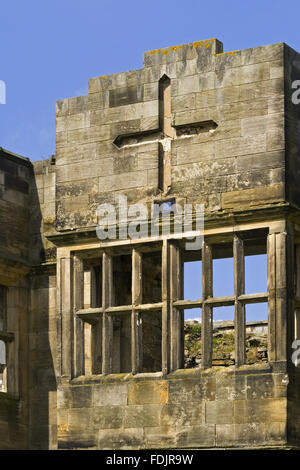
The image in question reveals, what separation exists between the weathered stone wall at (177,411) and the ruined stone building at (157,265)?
0.02 metres

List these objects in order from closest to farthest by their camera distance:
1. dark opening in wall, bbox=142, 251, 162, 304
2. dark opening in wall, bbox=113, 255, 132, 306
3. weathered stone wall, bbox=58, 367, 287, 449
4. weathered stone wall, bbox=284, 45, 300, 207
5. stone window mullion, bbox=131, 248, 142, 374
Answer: weathered stone wall, bbox=58, 367, 287, 449 < weathered stone wall, bbox=284, 45, 300, 207 < stone window mullion, bbox=131, 248, 142, 374 < dark opening in wall, bbox=142, 251, 162, 304 < dark opening in wall, bbox=113, 255, 132, 306

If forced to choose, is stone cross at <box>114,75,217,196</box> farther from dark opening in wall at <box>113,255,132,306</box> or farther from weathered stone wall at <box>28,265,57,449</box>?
weathered stone wall at <box>28,265,57,449</box>

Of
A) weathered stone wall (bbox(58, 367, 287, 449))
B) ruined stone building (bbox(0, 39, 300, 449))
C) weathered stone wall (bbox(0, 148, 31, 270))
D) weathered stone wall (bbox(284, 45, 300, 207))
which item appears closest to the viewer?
weathered stone wall (bbox(58, 367, 287, 449))

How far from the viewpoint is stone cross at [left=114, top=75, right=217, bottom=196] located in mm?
20094

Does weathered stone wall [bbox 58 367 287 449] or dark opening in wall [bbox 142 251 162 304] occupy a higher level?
dark opening in wall [bbox 142 251 162 304]

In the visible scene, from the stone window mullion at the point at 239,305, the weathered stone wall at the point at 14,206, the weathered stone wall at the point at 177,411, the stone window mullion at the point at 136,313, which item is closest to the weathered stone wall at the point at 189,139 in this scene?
the stone window mullion at the point at 239,305

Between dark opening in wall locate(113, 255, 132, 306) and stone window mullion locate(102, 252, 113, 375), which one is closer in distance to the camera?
stone window mullion locate(102, 252, 113, 375)

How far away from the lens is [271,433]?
1862 centimetres

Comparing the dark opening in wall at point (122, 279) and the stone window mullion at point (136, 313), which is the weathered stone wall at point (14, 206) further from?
the stone window mullion at point (136, 313)

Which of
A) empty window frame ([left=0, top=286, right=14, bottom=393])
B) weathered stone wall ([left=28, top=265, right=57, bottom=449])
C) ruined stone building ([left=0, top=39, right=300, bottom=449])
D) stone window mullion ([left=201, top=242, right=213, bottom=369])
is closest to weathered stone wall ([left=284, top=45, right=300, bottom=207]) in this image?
ruined stone building ([left=0, top=39, right=300, bottom=449])

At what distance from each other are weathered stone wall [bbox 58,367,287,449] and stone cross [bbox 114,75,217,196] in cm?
282

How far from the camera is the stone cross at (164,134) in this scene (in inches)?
791
